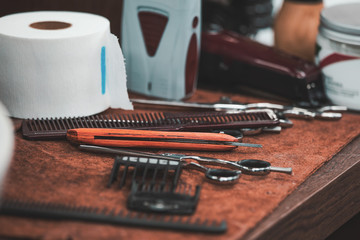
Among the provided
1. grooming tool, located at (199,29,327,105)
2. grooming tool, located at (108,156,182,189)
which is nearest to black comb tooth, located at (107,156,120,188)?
grooming tool, located at (108,156,182,189)

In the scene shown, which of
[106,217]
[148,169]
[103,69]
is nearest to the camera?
[106,217]

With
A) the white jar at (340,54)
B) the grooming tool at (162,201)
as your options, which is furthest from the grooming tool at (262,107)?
the grooming tool at (162,201)

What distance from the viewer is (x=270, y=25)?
115 centimetres

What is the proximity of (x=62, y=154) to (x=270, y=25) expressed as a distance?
0.70m

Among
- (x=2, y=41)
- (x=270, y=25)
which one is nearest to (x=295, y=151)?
(x=2, y=41)

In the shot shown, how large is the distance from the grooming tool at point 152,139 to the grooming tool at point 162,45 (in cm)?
18

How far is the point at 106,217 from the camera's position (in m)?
0.45

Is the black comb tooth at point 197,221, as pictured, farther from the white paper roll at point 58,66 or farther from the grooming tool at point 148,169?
the white paper roll at point 58,66

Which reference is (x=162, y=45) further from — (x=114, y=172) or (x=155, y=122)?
(x=114, y=172)

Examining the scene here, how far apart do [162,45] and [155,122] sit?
148 mm

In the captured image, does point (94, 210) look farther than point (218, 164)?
No

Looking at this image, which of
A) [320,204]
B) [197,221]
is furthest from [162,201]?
[320,204]

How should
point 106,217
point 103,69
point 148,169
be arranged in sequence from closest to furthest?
1. point 106,217
2. point 148,169
3. point 103,69

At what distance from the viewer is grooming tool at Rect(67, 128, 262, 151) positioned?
1.92ft
